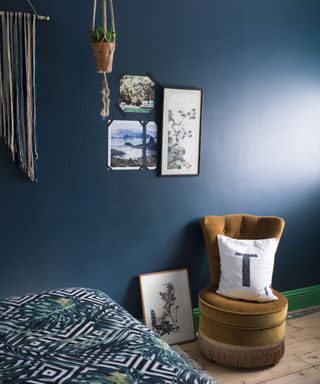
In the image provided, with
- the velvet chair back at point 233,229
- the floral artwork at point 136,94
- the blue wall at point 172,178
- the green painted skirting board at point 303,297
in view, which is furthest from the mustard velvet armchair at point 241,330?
the floral artwork at point 136,94

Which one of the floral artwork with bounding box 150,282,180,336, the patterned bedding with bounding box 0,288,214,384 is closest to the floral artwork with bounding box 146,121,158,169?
the floral artwork with bounding box 150,282,180,336

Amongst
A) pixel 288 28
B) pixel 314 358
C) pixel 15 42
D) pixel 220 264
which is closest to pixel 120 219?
pixel 220 264

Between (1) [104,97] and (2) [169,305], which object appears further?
(2) [169,305]

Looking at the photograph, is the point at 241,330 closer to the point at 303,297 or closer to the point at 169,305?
the point at 169,305

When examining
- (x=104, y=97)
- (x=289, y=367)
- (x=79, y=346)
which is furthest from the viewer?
(x=289, y=367)

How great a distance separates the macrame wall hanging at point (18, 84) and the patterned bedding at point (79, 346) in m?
0.91

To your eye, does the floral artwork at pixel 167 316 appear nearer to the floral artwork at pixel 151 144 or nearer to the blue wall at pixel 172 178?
the blue wall at pixel 172 178

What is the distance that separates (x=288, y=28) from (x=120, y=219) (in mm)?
1994

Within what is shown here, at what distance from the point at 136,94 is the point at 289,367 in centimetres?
206

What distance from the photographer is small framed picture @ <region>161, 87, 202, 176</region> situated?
2.95m

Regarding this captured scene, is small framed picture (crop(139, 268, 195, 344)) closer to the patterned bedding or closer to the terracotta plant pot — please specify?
the patterned bedding

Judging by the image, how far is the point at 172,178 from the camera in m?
3.05

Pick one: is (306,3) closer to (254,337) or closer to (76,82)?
(76,82)

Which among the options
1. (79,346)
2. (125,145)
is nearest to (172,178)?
(125,145)
